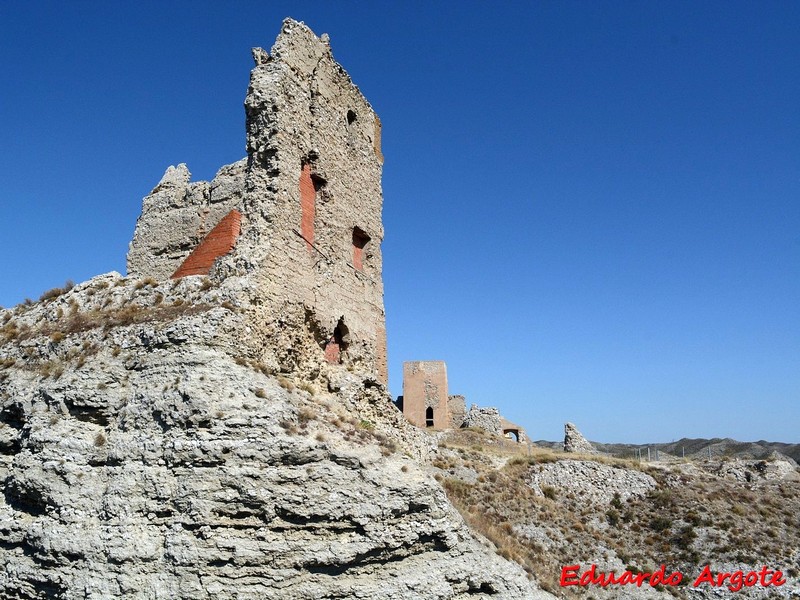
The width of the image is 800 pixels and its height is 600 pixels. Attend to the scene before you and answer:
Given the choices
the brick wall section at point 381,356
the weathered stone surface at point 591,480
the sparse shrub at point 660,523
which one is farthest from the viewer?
the weathered stone surface at point 591,480

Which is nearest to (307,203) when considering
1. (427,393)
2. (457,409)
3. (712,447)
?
(427,393)

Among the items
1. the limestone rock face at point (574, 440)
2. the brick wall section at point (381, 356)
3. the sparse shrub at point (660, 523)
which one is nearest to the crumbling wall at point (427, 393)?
the limestone rock face at point (574, 440)

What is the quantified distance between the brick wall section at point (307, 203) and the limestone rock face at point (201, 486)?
2351 mm

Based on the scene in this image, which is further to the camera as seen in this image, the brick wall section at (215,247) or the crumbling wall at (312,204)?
the brick wall section at (215,247)

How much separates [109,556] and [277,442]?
2.48m

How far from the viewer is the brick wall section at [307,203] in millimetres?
11695

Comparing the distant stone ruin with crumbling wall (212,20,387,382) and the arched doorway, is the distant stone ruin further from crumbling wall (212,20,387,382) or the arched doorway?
crumbling wall (212,20,387,382)

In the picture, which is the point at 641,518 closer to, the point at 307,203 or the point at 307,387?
the point at 307,387

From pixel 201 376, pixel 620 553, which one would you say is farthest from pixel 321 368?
pixel 620 553

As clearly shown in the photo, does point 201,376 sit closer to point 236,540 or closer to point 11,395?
point 236,540

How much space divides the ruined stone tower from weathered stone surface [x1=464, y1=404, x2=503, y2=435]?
24.5m

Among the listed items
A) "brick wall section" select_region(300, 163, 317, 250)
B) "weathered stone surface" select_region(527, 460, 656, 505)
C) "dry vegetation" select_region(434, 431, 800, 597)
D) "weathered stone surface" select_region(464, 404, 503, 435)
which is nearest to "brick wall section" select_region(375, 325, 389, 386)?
"brick wall section" select_region(300, 163, 317, 250)

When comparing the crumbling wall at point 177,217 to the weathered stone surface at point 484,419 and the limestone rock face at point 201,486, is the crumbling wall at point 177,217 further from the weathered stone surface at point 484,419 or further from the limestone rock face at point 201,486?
the weathered stone surface at point 484,419

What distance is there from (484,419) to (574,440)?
8339 mm
